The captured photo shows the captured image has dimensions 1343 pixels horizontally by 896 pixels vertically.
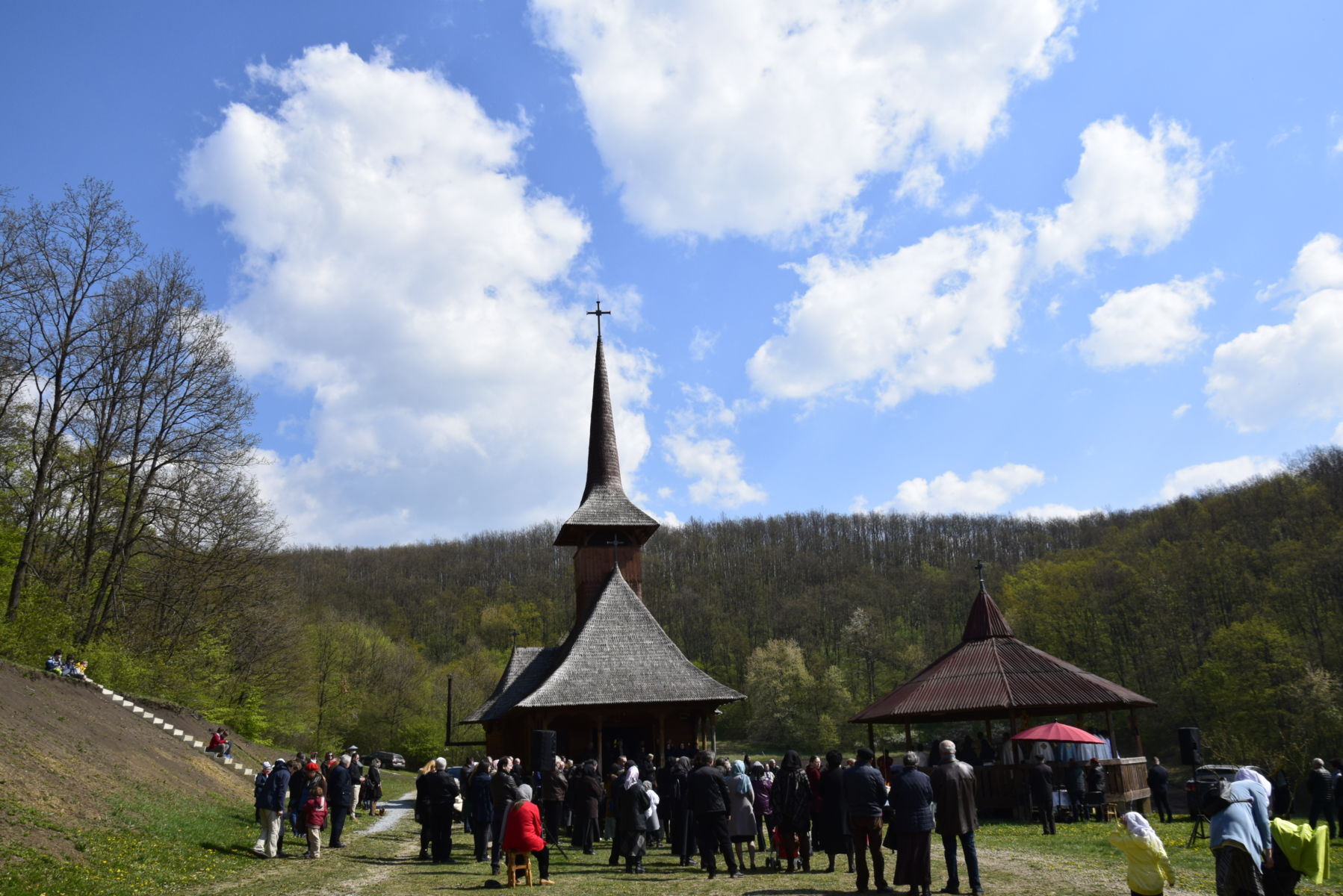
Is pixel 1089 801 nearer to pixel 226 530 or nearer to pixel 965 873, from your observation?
pixel 965 873

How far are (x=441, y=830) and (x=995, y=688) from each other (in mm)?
13616

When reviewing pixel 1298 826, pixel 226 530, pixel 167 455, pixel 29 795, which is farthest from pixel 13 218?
pixel 1298 826

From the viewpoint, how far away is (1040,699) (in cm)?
2125

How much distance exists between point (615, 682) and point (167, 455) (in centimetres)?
1685

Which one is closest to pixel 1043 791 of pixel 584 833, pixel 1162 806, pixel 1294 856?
pixel 1162 806

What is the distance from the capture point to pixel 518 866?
38.0 ft

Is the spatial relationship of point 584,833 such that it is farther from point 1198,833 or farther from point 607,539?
point 607,539

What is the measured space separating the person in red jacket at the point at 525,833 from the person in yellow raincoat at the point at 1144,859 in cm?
678

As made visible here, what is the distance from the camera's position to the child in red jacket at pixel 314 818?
14773 mm

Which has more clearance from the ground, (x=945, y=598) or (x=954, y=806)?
(x=945, y=598)

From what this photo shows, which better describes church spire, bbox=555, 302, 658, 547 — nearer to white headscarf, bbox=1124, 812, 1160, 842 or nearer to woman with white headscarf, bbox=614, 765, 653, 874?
woman with white headscarf, bbox=614, 765, 653, 874

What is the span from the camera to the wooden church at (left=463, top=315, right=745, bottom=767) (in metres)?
23.3

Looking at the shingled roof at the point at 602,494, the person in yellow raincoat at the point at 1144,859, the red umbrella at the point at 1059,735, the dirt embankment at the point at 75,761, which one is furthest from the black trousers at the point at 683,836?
the shingled roof at the point at 602,494

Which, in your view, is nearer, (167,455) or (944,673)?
(944,673)
